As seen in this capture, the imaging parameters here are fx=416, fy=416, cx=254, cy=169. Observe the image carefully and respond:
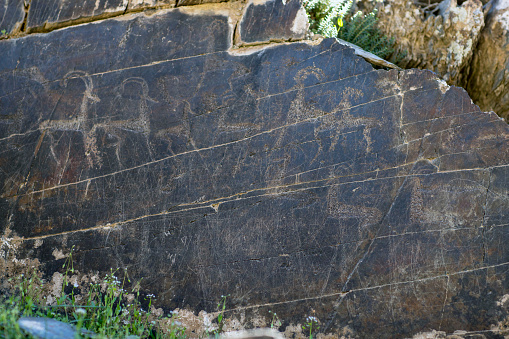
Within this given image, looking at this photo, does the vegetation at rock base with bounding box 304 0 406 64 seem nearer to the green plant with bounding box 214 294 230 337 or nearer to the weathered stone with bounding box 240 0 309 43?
the weathered stone with bounding box 240 0 309 43

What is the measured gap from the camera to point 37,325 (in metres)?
2.03

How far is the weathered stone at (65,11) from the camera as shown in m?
2.99

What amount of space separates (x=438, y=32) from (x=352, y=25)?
77 cm

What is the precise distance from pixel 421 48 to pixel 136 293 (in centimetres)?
313

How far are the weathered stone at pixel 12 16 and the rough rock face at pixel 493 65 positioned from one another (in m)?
3.78

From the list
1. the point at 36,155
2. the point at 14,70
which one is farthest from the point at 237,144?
the point at 14,70

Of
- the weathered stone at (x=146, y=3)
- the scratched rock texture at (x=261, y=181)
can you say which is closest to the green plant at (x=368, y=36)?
the scratched rock texture at (x=261, y=181)

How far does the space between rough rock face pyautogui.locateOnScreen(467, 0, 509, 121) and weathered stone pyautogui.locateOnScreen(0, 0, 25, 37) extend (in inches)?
149

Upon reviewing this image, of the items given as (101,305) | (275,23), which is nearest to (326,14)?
(275,23)

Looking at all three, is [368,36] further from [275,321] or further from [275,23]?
[275,321]

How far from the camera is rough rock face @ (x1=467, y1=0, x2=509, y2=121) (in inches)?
142

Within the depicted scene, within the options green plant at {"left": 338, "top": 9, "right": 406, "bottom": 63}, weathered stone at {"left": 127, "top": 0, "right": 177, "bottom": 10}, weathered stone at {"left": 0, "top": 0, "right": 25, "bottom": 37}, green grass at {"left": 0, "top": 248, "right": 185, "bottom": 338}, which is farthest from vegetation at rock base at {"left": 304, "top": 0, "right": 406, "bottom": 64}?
green grass at {"left": 0, "top": 248, "right": 185, "bottom": 338}

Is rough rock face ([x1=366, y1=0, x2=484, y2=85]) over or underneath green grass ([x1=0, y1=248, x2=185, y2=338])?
over

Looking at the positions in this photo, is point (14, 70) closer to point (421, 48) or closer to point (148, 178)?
point (148, 178)
